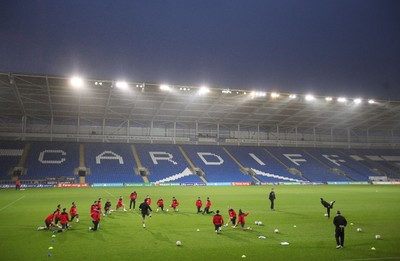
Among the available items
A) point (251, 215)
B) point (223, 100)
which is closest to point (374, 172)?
point (223, 100)

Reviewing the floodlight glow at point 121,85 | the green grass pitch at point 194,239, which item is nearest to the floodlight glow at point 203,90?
the floodlight glow at point 121,85

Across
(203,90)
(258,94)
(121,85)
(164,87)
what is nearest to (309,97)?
(258,94)

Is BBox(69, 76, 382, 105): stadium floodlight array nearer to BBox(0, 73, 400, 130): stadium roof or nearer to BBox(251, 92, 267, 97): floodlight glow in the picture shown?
BBox(251, 92, 267, 97): floodlight glow

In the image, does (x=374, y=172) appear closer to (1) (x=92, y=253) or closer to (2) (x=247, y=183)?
(2) (x=247, y=183)

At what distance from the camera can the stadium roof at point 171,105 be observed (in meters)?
46.5

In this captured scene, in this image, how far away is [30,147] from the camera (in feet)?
183

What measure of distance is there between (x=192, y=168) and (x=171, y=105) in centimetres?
1287

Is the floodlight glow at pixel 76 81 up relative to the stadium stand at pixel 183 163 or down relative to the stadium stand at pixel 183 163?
up

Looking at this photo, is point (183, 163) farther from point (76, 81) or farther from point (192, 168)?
point (76, 81)

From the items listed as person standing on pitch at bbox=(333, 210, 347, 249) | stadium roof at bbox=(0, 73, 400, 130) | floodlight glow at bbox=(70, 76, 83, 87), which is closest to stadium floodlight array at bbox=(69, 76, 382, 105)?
floodlight glow at bbox=(70, 76, 83, 87)

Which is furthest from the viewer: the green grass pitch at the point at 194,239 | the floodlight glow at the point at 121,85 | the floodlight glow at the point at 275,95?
the floodlight glow at the point at 275,95

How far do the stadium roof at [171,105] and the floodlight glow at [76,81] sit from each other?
1.84 feet

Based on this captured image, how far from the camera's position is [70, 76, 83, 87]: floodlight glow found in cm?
4220

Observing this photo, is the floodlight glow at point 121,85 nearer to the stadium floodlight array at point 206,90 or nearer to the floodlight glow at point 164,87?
the stadium floodlight array at point 206,90
